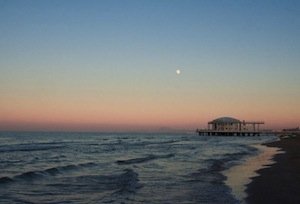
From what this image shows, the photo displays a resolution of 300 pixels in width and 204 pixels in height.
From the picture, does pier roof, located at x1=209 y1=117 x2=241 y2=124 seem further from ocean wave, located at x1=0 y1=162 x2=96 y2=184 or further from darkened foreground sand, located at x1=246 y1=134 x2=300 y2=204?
darkened foreground sand, located at x1=246 y1=134 x2=300 y2=204

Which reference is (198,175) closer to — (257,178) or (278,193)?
(257,178)

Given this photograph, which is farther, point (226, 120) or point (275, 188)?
point (226, 120)

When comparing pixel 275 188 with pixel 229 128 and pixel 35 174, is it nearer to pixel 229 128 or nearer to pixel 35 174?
pixel 35 174

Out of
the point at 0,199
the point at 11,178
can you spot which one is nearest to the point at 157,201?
the point at 0,199

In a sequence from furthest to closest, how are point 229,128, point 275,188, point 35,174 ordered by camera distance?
point 229,128 → point 35,174 → point 275,188

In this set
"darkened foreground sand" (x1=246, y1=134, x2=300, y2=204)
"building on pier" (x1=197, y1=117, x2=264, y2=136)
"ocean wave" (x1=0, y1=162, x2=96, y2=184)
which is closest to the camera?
"darkened foreground sand" (x1=246, y1=134, x2=300, y2=204)

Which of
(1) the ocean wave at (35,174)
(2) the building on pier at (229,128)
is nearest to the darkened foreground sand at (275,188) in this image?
(1) the ocean wave at (35,174)

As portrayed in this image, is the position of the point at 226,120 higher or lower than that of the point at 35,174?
higher

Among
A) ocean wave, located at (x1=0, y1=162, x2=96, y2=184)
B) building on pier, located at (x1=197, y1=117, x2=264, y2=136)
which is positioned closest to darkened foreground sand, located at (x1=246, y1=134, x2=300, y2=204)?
ocean wave, located at (x1=0, y1=162, x2=96, y2=184)

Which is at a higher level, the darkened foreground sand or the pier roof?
the pier roof

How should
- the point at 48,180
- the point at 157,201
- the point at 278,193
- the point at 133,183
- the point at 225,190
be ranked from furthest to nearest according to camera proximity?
the point at 48,180 < the point at 133,183 < the point at 225,190 < the point at 278,193 < the point at 157,201

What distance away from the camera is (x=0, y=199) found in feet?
53.9

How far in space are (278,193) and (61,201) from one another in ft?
25.9

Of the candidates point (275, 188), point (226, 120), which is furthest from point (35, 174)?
point (226, 120)
